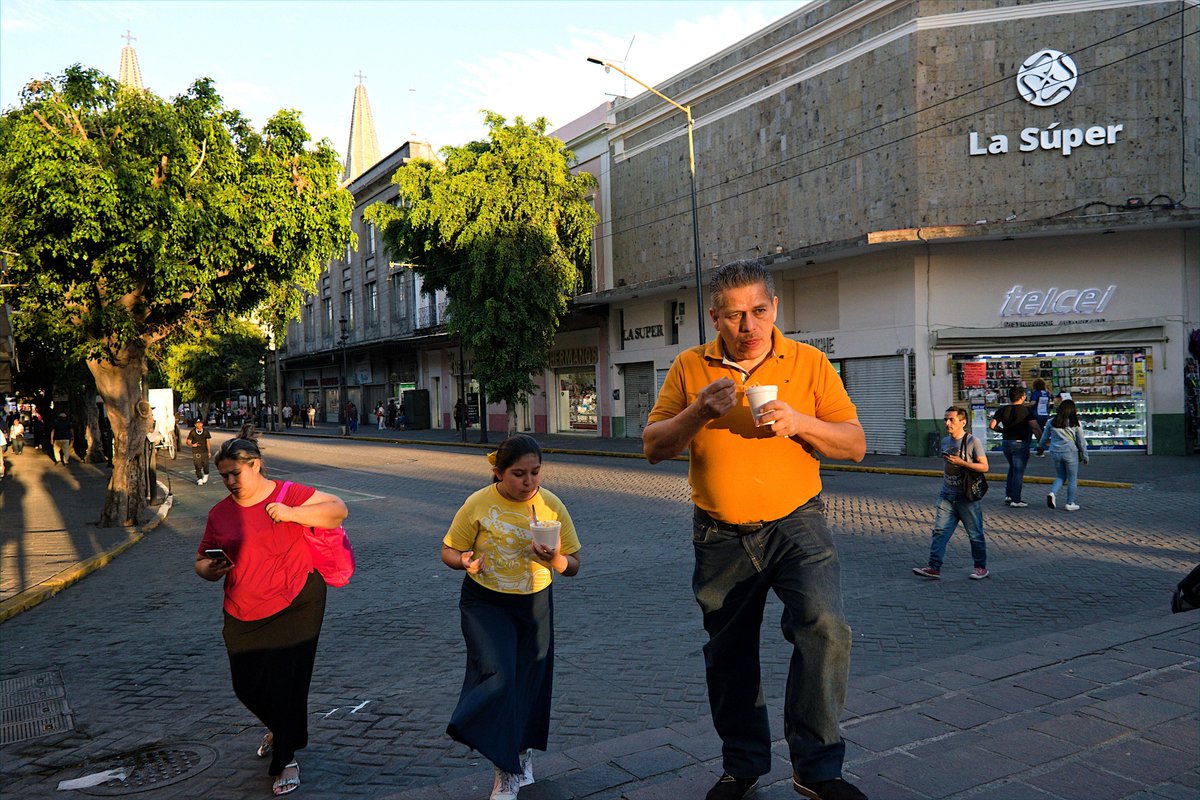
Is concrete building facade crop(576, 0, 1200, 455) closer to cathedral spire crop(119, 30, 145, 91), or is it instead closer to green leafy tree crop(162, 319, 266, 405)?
green leafy tree crop(162, 319, 266, 405)

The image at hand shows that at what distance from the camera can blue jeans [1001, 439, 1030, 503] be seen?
12.1 meters

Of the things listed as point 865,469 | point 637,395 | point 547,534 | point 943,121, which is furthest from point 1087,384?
point 547,534

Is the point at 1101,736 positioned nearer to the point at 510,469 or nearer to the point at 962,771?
the point at 962,771

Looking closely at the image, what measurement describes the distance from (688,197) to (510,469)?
962 inches

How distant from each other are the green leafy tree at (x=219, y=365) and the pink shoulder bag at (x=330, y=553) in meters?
53.2

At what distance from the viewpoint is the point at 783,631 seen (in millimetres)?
2895

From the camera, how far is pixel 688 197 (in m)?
26.9

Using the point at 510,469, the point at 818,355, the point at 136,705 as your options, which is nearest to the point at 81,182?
the point at 136,705

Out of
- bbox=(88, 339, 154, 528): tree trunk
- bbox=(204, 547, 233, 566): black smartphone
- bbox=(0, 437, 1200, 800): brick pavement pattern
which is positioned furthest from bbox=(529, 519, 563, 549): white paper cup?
bbox=(88, 339, 154, 528): tree trunk

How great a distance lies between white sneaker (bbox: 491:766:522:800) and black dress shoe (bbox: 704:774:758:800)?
755mm

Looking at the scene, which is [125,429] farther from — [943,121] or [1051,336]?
[1051,336]

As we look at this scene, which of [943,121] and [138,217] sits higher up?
[943,121]

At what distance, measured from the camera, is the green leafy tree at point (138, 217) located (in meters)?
11.8

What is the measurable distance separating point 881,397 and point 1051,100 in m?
7.37
